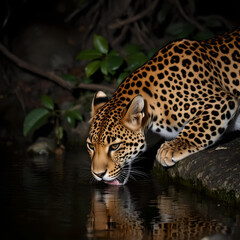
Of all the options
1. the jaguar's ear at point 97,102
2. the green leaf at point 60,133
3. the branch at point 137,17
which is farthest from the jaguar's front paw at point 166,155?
the branch at point 137,17

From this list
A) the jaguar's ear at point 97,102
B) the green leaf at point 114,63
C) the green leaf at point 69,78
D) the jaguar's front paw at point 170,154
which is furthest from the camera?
the green leaf at point 69,78

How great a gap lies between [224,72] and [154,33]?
7.94 meters

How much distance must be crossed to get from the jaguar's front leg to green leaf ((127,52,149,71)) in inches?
165

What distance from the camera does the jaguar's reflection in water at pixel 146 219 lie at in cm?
468

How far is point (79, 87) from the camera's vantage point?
12586 millimetres

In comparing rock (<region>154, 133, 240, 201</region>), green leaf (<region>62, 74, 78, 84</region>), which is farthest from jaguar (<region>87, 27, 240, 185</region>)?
green leaf (<region>62, 74, 78, 84</region>)

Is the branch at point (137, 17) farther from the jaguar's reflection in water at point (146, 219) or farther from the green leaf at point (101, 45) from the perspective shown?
the jaguar's reflection in water at point (146, 219)

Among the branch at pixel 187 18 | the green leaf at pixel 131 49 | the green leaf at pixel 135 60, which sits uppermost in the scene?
the branch at pixel 187 18

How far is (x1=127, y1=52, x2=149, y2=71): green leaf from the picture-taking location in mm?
11266

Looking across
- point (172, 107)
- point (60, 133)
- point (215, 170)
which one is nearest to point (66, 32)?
point (60, 133)

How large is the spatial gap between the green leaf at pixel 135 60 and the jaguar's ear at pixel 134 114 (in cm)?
458

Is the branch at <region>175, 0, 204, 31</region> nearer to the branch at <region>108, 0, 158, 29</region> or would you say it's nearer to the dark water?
the branch at <region>108, 0, 158, 29</region>

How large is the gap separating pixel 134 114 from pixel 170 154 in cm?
76

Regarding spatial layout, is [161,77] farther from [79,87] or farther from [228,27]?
[228,27]
